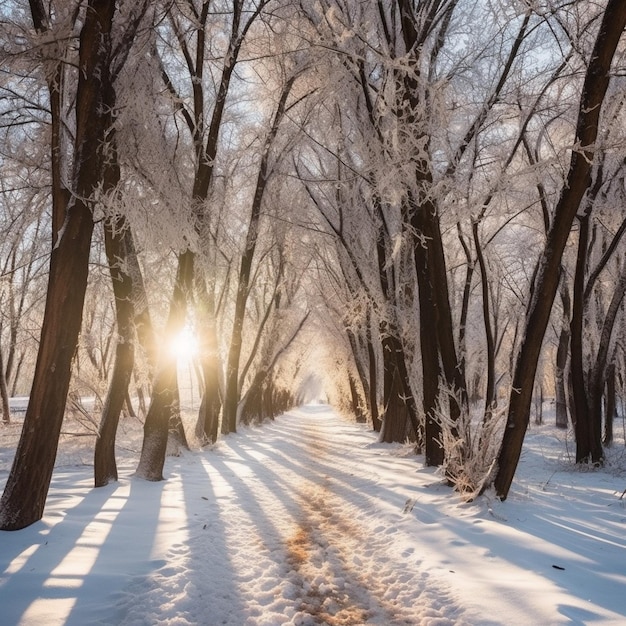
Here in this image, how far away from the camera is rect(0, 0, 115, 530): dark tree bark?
440cm

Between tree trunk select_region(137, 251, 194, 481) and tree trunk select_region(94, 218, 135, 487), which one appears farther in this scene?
tree trunk select_region(137, 251, 194, 481)

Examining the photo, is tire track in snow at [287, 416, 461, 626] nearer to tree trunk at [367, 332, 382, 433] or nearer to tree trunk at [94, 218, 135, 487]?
tree trunk at [94, 218, 135, 487]

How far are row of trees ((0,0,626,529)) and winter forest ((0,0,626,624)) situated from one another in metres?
0.04

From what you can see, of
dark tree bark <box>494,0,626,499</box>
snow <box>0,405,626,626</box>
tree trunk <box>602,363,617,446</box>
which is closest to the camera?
snow <box>0,405,626,626</box>

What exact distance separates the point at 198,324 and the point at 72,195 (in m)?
7.43

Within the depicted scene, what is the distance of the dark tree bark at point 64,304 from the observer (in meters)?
4.40

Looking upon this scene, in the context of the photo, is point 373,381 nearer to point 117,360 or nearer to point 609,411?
point 609,411

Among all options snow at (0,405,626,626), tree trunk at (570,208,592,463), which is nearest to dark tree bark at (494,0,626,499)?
snow at (0,405,626,626)

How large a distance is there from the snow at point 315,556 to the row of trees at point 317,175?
0.75 m

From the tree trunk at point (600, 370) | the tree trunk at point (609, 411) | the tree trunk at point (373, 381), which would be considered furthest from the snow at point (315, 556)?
the tree trunk at point (373, 381)

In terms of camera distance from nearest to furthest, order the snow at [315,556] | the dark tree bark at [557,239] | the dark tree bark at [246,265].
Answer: the snow at [315,556] < the dark tree bark at [557,239] < the dark tree bark at [246,265]

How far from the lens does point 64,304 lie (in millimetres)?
4578

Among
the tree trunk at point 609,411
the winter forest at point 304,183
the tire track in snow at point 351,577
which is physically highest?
the winter forest at point 304,183

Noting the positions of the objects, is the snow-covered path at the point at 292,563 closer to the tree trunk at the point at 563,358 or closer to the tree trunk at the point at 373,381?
the tree trunk at the point at 373,381
